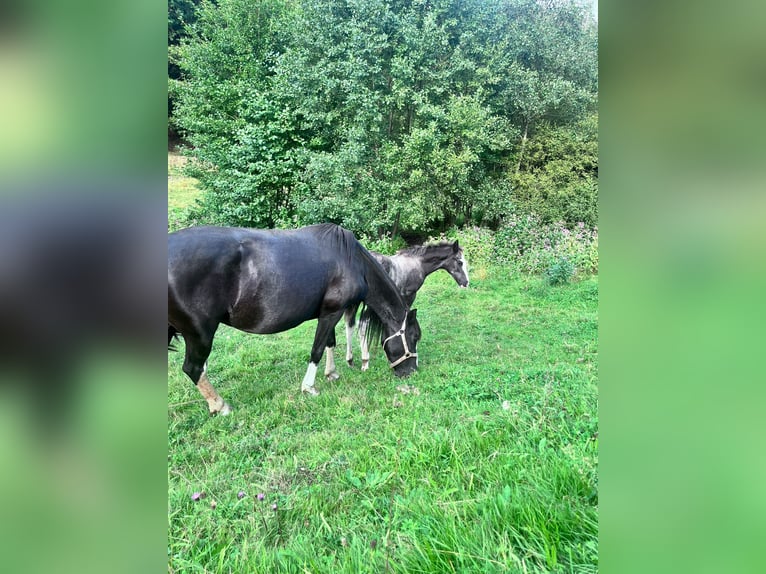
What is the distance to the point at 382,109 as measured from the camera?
10977 millimetres

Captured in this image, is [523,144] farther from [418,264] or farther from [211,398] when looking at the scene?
[211,398]

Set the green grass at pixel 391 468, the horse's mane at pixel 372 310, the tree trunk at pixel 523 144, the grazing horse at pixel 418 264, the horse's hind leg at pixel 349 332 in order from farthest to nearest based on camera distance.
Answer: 1. the tree trunk at pixel 523 144
2. the grazing horse at pixel 418 264
3. the horse's hind leg at pixel 349 332
4. the horse's mane at pixel 372 310
5. the green grass at pixel 391 468

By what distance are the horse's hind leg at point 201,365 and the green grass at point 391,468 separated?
151 millimetres

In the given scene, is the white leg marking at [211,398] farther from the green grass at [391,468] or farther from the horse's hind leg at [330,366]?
the horse's hind leg at [330,366]

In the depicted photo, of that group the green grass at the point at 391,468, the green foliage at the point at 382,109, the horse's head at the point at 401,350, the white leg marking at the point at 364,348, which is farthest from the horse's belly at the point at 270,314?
the green foliage at the point at 382,109

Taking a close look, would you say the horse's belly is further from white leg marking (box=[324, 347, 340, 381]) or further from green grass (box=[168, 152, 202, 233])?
green grass (box=[168, 152, 202, 233])

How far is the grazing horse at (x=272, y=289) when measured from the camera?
129 inches

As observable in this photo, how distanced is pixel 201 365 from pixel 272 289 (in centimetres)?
87

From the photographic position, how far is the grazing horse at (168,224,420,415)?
3.27m
